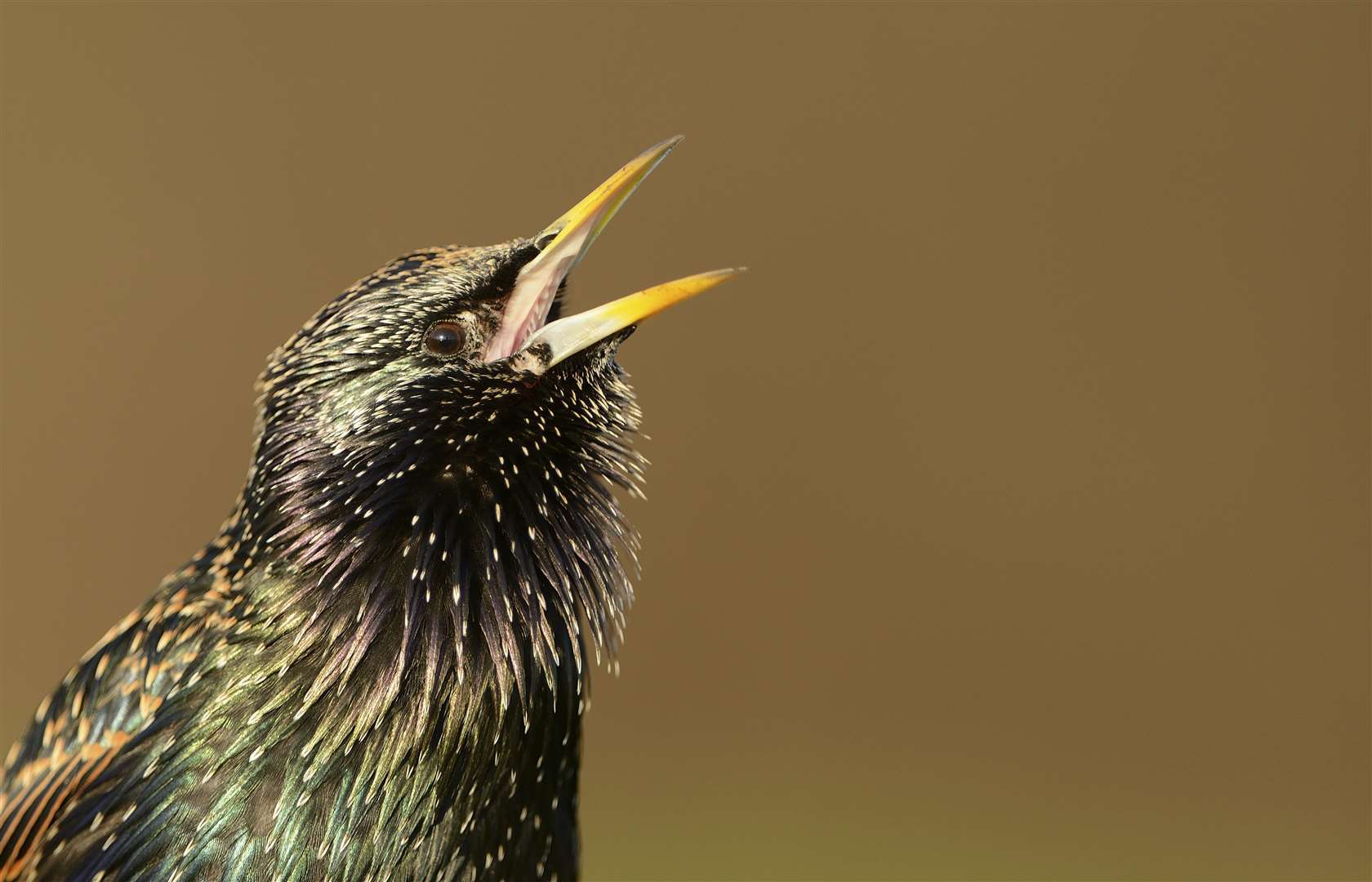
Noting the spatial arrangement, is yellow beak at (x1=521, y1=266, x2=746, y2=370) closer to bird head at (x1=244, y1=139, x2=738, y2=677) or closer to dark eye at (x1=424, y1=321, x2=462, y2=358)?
bird head at (x1=244, y1=139, x2=738, y2=677)

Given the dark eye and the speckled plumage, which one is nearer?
the speckled plumage

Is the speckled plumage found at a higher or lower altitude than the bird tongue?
lower

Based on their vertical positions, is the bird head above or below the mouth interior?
below

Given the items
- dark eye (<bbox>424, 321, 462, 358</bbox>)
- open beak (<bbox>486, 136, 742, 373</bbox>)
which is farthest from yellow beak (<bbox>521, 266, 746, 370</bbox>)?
dark eye (<bbox>424, 321, 462, 358</bbox>)

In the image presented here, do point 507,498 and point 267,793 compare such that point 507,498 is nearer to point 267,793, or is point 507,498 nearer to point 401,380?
point 401,380

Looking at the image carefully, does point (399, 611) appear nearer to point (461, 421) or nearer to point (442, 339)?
point (461, 421)

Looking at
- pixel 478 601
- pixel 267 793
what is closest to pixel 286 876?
pixel 267 793

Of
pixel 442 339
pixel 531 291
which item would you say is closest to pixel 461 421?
pixel 442 339

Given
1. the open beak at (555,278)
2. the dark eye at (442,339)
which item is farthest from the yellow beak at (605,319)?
the dark eye at (442,339)

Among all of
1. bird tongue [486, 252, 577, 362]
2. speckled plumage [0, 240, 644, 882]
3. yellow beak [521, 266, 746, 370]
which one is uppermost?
bird tongue [486, 252, 577, 362]
